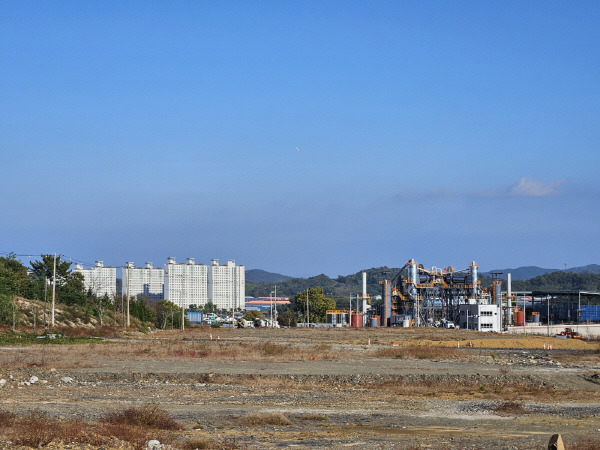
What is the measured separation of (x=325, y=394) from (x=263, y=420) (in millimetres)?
8818

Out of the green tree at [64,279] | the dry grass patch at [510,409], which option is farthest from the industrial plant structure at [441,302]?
the dry grass patch at [510,409]

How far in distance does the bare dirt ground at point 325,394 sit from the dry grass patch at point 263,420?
0.15ft

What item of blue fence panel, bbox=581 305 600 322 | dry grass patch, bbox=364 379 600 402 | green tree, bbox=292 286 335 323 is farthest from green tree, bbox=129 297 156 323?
dry grass patch, bbox=364 379 600 402

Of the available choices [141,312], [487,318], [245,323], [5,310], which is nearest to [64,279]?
[141,312]

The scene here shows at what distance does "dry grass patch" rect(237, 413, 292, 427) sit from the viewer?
2194 cm

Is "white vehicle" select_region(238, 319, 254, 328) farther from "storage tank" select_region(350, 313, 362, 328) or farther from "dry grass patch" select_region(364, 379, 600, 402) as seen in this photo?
"dry grass patch" select_region(364, 379, 600, 402)

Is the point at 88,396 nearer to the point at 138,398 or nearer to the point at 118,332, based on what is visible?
the point at 138,398

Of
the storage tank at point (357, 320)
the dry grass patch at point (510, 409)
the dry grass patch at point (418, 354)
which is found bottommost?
the storage tank at point (357, 320)

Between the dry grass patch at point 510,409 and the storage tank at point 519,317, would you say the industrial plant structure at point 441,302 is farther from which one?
the dry grass patch at point 510,409

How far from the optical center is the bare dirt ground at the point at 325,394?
2056 cm

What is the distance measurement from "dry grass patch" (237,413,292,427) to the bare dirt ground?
4 centimetres

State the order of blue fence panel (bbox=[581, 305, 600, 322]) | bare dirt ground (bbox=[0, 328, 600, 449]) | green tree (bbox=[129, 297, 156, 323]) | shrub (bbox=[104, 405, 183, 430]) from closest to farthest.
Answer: shrub (bbox=[104, 405, 183, 430])
bare dirt ground (bbox=[0, 328, 600, 449])
green tree (bbox=[129, 297, 156, 323])
blue fence panel (bbox=[581, 305, 600, 322])

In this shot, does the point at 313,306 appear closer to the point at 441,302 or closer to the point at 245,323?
the point at 245,323

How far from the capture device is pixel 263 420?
72.9 ft
